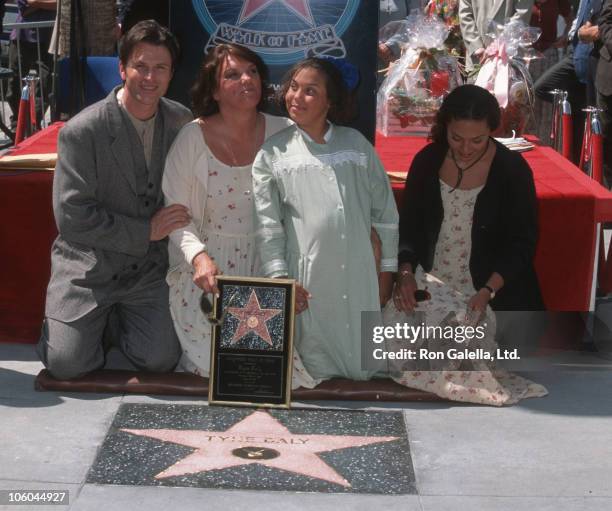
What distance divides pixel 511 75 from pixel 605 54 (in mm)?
1800

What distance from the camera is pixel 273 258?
4.57 m

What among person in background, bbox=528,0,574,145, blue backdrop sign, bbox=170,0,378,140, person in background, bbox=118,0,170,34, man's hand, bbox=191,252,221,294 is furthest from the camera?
person in background, bbox=528,0,574,145

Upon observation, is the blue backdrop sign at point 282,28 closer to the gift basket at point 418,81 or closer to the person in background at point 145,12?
the gift basket at point 418,81

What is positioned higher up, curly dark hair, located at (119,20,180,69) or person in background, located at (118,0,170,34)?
person in background, located at (118,0,170,34)

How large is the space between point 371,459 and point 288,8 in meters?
2.19

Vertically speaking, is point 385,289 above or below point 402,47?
below

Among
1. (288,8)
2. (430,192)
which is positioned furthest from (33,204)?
(430,192)

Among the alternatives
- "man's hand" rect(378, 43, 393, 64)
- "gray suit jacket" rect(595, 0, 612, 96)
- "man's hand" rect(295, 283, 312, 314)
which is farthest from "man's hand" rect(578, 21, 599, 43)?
"man's hand" rect(295, 283, 312, 314)

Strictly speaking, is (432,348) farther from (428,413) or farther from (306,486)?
(306,486)

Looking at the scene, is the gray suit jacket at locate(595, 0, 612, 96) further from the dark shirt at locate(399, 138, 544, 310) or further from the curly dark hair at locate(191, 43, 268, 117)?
the curly dark hair at locate(191, 43, 268, 117)

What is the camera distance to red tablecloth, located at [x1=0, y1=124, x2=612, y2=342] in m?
5.21

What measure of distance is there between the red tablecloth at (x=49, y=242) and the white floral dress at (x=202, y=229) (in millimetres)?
808

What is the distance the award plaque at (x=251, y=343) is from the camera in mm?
4512

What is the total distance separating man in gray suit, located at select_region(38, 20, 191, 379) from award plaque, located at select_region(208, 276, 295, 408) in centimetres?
34
